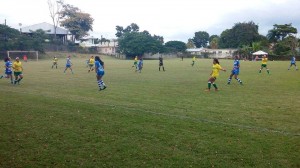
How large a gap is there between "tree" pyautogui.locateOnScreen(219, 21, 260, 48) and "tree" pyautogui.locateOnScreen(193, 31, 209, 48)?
38.3 m

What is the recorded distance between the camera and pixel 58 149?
6.60 metres

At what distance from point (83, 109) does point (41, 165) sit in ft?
16.4

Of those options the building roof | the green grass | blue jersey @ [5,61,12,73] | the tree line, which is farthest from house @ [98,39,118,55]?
the green grass

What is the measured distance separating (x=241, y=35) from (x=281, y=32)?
12680 millimetres

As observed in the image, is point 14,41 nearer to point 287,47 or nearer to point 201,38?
point 287,47

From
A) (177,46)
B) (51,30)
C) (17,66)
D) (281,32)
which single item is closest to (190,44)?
(177,46)

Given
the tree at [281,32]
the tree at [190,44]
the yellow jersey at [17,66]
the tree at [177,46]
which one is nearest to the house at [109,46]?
the tree at [177,46]

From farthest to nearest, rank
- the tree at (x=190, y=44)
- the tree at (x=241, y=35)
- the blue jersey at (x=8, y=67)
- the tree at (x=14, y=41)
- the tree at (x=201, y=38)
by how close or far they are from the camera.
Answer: the tree at (x=201, y=38), the tree at (x=190, y=44), the tree at (x=241, y=35), the tree at (x=14, y=41), the blue jersey at (x=8, y=67)

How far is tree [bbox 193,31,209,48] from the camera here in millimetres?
142500

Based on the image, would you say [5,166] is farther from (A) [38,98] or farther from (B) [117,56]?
(B) [117,56]

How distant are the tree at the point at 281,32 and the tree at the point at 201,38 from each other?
51436 mm

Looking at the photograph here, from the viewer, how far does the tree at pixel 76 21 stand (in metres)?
96.4

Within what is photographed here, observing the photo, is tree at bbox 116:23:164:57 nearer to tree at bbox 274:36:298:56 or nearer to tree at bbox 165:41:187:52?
tree at bbox 165:41:187:52

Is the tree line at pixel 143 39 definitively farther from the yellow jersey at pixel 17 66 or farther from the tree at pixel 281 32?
the yellow jersey at pixel 17 66
